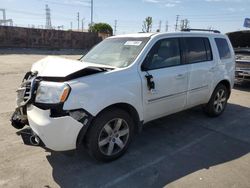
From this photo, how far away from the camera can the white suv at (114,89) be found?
10.4 ft

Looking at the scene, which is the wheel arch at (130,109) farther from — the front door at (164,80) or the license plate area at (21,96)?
the license plate area at (21,96)

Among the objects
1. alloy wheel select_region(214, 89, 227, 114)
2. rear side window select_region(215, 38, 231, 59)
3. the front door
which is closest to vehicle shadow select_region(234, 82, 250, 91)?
alloy wheel select_region(214, 89, 227, 114)

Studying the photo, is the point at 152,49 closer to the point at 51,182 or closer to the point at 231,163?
the point at 231,163

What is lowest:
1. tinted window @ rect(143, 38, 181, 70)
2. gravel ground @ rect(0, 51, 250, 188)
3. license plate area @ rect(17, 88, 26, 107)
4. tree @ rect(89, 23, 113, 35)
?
gravel ground @ rect(0, 51, 250, 188)

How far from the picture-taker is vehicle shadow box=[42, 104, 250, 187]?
3.34 m

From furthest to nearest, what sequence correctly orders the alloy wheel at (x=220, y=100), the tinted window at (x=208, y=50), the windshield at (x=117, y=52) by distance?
the alloy wheel at (x=220, y=100), the tinted window at (x=208, y=50), the windshield at (x=117, y=52)

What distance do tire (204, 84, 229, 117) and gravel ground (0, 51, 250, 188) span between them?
0.51 m

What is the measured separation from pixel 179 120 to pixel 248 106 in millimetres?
2541

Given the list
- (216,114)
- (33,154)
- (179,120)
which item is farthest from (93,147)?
(216,114)

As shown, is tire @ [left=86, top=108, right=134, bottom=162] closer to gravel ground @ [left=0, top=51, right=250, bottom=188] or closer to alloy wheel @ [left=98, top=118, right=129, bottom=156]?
alloy wheel @ [left=98, top=118, right=129, bottom=156]

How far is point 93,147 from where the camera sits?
345 cm

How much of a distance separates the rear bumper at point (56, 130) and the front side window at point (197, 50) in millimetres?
2549

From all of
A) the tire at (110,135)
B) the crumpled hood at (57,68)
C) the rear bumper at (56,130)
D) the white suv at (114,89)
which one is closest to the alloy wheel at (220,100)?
the white suv at (114,89)

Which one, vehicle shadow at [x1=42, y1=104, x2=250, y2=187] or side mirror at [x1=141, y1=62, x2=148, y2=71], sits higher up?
side mirror at [x1=141, y1=62, x2=148, y2=71]
